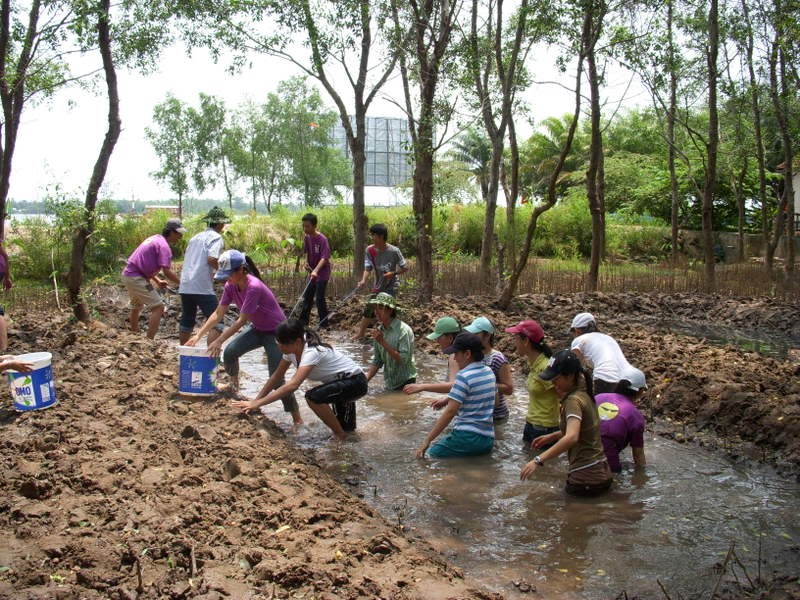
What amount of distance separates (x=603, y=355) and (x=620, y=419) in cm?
74

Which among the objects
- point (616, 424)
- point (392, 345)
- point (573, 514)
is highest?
point (392, 345)

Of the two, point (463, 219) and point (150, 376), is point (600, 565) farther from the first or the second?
point (463, 219)

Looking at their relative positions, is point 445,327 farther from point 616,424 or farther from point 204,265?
point 204,265

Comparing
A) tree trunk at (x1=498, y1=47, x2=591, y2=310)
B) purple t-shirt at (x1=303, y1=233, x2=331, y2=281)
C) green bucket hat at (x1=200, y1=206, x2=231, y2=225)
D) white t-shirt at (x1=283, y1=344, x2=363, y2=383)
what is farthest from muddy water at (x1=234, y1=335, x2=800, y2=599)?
tree trunk at (x1=498, y1=47, x2=591, y2=310)

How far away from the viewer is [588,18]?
11.4 metres

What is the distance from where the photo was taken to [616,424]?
5215mm

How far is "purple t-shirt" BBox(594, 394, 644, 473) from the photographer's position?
5.21 m

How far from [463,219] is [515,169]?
409 inches

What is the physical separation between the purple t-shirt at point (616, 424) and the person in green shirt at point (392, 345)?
89.7 inches

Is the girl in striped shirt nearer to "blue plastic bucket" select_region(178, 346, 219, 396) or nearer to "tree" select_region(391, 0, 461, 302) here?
"blue plastic bucket" select_region(178, 346, 219, 396)

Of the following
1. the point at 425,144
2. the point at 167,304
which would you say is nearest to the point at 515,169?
the point at 425,144

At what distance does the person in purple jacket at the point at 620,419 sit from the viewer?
5.22 m

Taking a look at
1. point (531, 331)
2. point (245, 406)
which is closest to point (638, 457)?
point (531, 331)

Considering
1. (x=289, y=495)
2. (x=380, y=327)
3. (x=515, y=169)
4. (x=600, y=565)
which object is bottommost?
(x=600, y=565)
